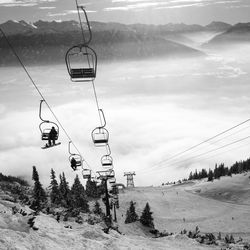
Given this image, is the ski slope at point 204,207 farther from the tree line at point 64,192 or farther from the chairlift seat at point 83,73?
the chairlift seat at point 83,73

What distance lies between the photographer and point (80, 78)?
14.4m

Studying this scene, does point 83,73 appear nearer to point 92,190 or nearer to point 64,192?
point 64,192

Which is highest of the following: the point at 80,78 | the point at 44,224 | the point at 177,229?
the point at 80,78

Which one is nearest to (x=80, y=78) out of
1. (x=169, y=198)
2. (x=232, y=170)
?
(x=169, y=198)

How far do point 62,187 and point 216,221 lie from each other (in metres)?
42.3

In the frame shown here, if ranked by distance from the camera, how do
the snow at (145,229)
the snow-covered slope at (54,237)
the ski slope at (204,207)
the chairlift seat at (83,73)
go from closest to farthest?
the chairlift seat at (83,73)
the snow-covered slope at (54,237)
the snow at (145,229)
the ski slope at (204,207)

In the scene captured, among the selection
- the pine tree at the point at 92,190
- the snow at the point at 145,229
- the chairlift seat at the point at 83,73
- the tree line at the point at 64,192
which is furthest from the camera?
the pine tree at the point at 92,190

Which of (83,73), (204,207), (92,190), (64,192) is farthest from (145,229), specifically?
(204,207)

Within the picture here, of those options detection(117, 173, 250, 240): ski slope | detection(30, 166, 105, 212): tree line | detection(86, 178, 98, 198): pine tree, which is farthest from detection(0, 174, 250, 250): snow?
detection(30, 166, 105, 212): tree line

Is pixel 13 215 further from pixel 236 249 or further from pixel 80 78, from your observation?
pixel 236 249

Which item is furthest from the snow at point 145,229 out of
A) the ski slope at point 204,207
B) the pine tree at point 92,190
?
the pine tree at point 92,190

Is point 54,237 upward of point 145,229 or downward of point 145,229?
upward

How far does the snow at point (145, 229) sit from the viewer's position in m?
17.3

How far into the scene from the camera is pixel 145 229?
46344 mm
